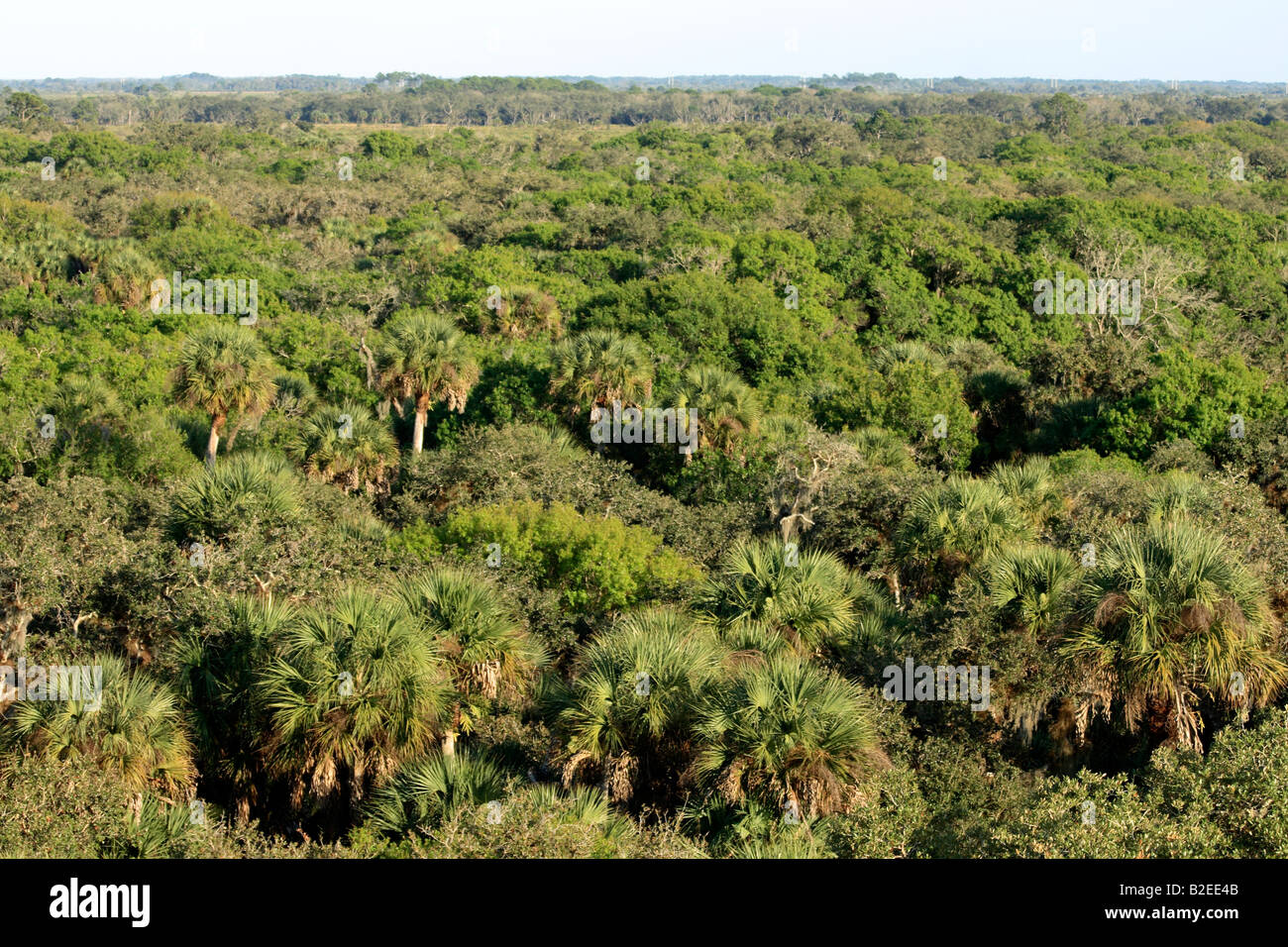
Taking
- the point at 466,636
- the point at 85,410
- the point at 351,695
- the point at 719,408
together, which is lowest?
the point at 351,695

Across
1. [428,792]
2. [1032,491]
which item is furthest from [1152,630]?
[428,792]

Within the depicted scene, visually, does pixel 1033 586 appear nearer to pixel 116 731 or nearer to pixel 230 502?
pixel 116 731

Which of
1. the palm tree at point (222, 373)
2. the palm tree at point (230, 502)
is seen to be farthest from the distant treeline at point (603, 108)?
the palm tree at point (230, 502)

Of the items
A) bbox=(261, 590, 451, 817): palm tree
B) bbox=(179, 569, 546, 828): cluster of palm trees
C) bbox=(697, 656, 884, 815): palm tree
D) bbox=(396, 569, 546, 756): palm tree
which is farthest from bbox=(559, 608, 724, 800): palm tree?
bbox=(261, 590, 451, 817): palm tree

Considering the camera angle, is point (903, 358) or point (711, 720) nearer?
point (711, 720)

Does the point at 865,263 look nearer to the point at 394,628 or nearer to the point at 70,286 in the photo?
the point at 70,286

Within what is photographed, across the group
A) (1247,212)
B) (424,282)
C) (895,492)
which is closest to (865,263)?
(424,282)

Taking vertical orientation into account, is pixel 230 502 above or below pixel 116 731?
above
